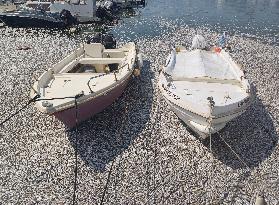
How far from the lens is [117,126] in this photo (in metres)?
15.2

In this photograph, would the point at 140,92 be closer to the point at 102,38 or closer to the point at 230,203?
the point at 102,38

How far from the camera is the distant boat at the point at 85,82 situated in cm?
1354

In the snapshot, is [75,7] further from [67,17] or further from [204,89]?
[204,89]

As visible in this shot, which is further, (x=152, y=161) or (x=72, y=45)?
(x=72, y=45)

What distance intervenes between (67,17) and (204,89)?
70.1 feet

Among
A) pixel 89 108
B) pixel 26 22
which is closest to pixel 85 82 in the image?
pixel 89 108

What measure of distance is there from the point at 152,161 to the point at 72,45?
1616 cm

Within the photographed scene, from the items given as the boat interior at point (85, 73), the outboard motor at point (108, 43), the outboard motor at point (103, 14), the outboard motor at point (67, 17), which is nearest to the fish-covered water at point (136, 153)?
the boat interior at point (85, 73)

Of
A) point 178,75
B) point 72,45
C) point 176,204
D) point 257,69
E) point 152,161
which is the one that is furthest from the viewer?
point 72,45

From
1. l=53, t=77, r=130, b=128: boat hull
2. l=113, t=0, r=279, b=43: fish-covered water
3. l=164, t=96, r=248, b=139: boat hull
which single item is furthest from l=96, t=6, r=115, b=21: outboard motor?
l=164, t=96, r=248, b=139: boat hull

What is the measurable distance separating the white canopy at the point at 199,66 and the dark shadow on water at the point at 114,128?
7.07 feet

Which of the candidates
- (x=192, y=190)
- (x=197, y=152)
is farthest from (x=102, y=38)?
(x=192, y=190)

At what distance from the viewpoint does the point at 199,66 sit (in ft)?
52.7

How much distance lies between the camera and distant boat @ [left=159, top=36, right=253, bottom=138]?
1278 centimetres
